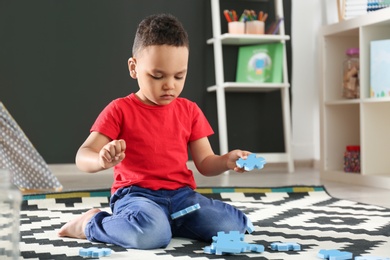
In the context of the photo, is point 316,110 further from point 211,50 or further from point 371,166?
point 371,166

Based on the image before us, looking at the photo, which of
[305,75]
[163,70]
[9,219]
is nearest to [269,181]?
[305,75]

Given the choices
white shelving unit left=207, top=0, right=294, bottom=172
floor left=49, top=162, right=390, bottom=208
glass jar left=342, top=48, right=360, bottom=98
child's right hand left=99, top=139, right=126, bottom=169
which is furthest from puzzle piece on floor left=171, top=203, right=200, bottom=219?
white shelving unit left=207, top=0, right=294, bottom=172

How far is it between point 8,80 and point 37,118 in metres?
0.22

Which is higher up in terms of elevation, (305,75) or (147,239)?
(305,75)

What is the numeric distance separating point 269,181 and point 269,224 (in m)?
1.24

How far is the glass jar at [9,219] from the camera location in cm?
91

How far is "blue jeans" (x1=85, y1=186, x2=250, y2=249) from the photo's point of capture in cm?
133

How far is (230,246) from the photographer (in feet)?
4.10

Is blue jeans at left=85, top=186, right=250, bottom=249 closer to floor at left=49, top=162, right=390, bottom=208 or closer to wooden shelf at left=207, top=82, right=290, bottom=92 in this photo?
floor at left=49, top=162, right=390, bottom=208

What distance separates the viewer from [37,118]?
3.32 m

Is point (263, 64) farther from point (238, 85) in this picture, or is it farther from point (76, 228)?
point (76, 228)

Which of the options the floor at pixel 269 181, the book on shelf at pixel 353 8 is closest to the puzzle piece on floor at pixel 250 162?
the floor at pixel 269 181

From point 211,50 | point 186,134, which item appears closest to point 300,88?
point 211,50

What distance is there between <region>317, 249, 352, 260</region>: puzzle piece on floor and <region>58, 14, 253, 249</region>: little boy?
0.27m
